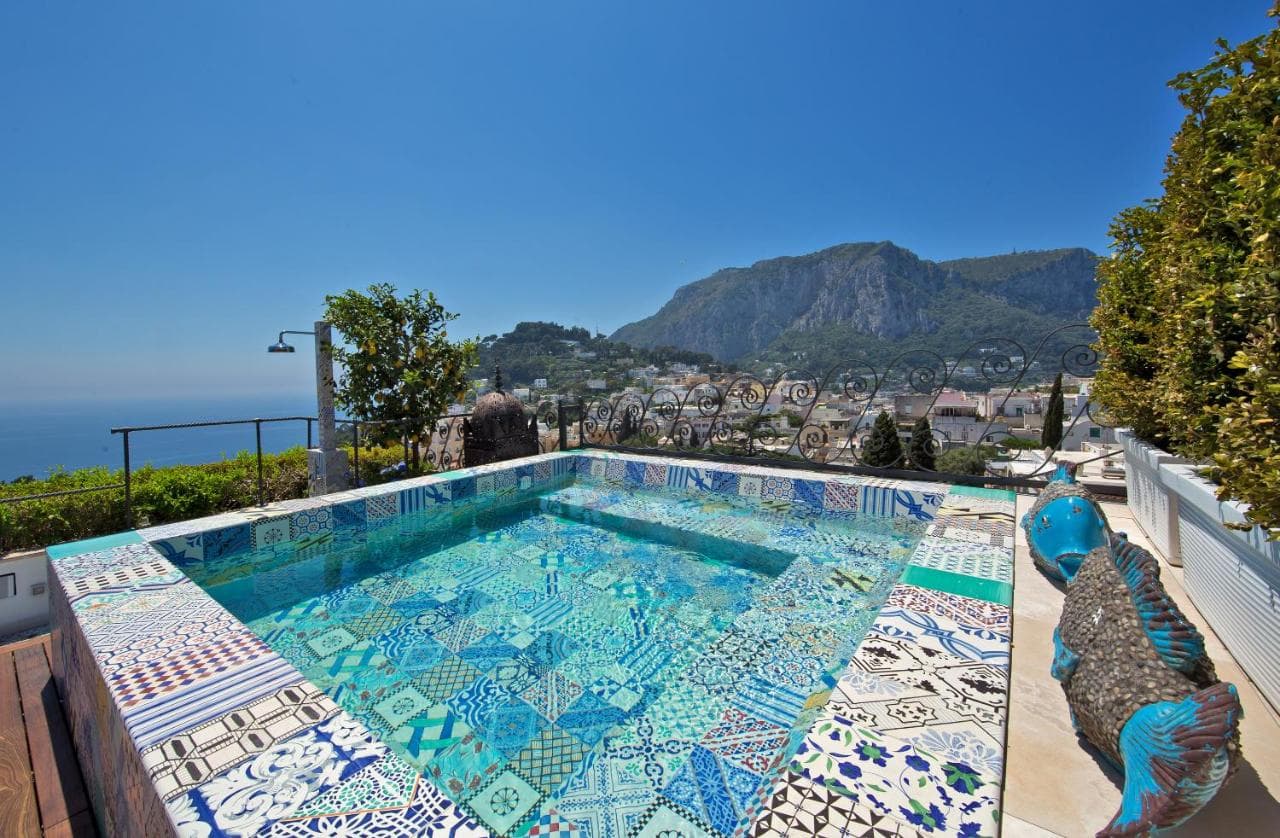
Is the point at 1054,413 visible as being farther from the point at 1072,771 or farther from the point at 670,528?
the point at 1072,771

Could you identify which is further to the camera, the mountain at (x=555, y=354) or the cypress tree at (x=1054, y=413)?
the mountain at (x=555, y=354)

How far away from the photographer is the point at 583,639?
2.73 m

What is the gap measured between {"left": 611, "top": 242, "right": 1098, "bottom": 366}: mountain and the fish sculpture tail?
39455mm

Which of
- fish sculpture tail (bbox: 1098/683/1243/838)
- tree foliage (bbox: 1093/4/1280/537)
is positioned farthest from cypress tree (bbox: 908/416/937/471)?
fish sculpture tail (bbox: 1098/683/1243/838)

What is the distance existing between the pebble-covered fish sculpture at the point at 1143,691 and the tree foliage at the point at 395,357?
629cm

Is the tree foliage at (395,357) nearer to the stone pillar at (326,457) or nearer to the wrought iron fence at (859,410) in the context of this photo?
the stone pillar at (326,457)

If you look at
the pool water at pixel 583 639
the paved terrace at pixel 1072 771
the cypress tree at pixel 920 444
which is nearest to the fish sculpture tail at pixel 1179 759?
the paved terrace at pixel 1072 771

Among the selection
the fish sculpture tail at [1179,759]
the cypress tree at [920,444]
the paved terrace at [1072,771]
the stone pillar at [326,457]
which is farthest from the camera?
the stone pillar at [326,457]

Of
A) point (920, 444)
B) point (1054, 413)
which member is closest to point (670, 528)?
point (920, 444)

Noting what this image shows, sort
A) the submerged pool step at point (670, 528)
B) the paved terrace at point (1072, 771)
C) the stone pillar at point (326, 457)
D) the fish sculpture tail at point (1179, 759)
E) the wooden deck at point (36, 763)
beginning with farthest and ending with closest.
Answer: the stone pillar at point (326, 457), the submerged pool step at point (670, 528), the wooden deck at point (36, 763), the paved terrace at point (1072, 771), the fish sculpture tail at point (1179, 759)

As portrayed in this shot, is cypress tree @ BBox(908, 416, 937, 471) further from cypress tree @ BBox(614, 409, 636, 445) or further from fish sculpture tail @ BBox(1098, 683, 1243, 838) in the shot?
fish sculpture tail @ BBox(1098, 683, 1243, 838)

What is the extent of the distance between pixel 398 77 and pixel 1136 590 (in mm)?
11275

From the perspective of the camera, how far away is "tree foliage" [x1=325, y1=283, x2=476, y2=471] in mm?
6445

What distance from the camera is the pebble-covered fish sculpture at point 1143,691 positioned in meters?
0.85
